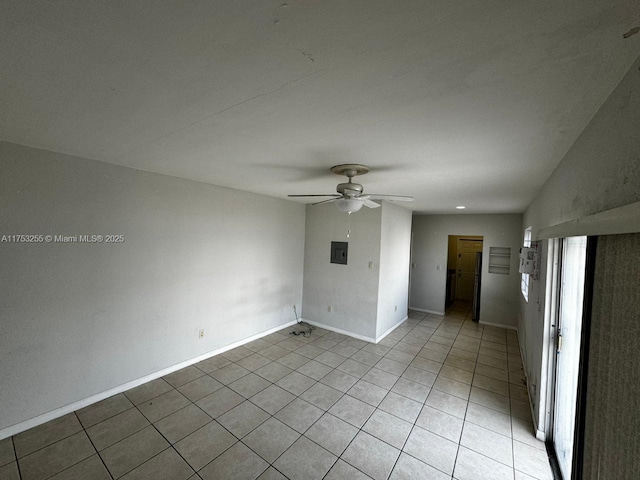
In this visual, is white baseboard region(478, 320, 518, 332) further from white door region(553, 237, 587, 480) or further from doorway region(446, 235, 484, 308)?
white door region(553, 237, 587, 480)

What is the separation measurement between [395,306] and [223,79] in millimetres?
4817

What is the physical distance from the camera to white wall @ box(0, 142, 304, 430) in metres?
2.12

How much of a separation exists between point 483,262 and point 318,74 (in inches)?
230

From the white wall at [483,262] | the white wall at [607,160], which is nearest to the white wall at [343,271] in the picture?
the white wall at [483,262]

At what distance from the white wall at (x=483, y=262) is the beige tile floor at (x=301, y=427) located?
2015mm

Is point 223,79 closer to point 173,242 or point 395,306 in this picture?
point 173,242

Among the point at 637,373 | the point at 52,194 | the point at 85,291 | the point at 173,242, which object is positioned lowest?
the point at 85,291

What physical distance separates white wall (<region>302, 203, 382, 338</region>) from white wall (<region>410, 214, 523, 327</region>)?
2.53 metres

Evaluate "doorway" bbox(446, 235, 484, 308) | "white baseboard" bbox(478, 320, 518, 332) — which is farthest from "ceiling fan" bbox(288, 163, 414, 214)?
"doorway" bbox(446, 235, 484, 308)

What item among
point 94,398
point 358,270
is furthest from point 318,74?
point 358,270

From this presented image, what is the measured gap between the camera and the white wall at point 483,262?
5207 mm

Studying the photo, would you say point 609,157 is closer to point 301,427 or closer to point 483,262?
point 301,427

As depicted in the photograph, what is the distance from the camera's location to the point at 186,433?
2.24 metres

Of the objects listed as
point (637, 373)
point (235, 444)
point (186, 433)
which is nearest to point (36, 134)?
point (186, 433)
